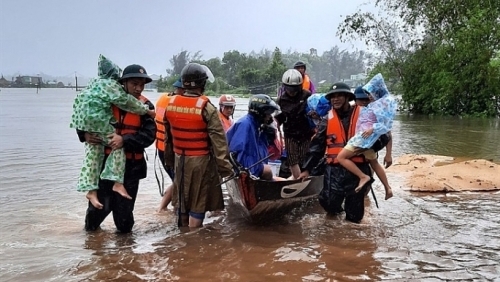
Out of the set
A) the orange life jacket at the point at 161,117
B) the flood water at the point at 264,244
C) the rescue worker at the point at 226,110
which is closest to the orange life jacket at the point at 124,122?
the flood water at the point at 264,244

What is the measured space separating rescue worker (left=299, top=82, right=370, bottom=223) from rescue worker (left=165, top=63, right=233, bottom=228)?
118cm

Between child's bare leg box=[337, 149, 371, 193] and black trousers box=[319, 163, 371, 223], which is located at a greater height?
child's bare leg box=[337, 149, 371, 193]

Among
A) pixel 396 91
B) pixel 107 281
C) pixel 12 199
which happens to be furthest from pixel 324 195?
pixel 396 91

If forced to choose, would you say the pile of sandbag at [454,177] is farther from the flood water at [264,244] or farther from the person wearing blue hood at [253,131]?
the person wearing blue hood at [253,131]

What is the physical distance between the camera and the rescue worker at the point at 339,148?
17.3ft

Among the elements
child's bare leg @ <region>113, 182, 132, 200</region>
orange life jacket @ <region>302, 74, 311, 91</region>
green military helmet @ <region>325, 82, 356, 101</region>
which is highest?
orange life jacket @ <region>302, 74, 311, 91</region>

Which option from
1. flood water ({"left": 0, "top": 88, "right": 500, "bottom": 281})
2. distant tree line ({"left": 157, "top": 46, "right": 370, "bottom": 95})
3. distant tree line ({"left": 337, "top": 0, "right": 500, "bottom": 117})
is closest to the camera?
flood water ({"left": 0, "top": 88, "right": 500, "bottom": 281})

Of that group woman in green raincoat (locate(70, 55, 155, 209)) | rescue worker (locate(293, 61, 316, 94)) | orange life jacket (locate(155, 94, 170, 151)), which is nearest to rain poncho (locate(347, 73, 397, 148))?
woman in green raincoat (locate(70, 55, 155, 209))

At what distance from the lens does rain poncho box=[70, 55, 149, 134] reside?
15.3 ft

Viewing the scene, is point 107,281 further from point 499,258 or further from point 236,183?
point 499,258

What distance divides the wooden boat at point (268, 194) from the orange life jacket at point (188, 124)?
0.54 metres

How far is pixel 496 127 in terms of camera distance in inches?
758

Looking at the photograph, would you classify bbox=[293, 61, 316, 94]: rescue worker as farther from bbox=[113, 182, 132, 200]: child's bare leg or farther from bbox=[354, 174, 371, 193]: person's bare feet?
bbox=[113, 182, 132, 200]: child's bare leg

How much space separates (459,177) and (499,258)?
3.90m
